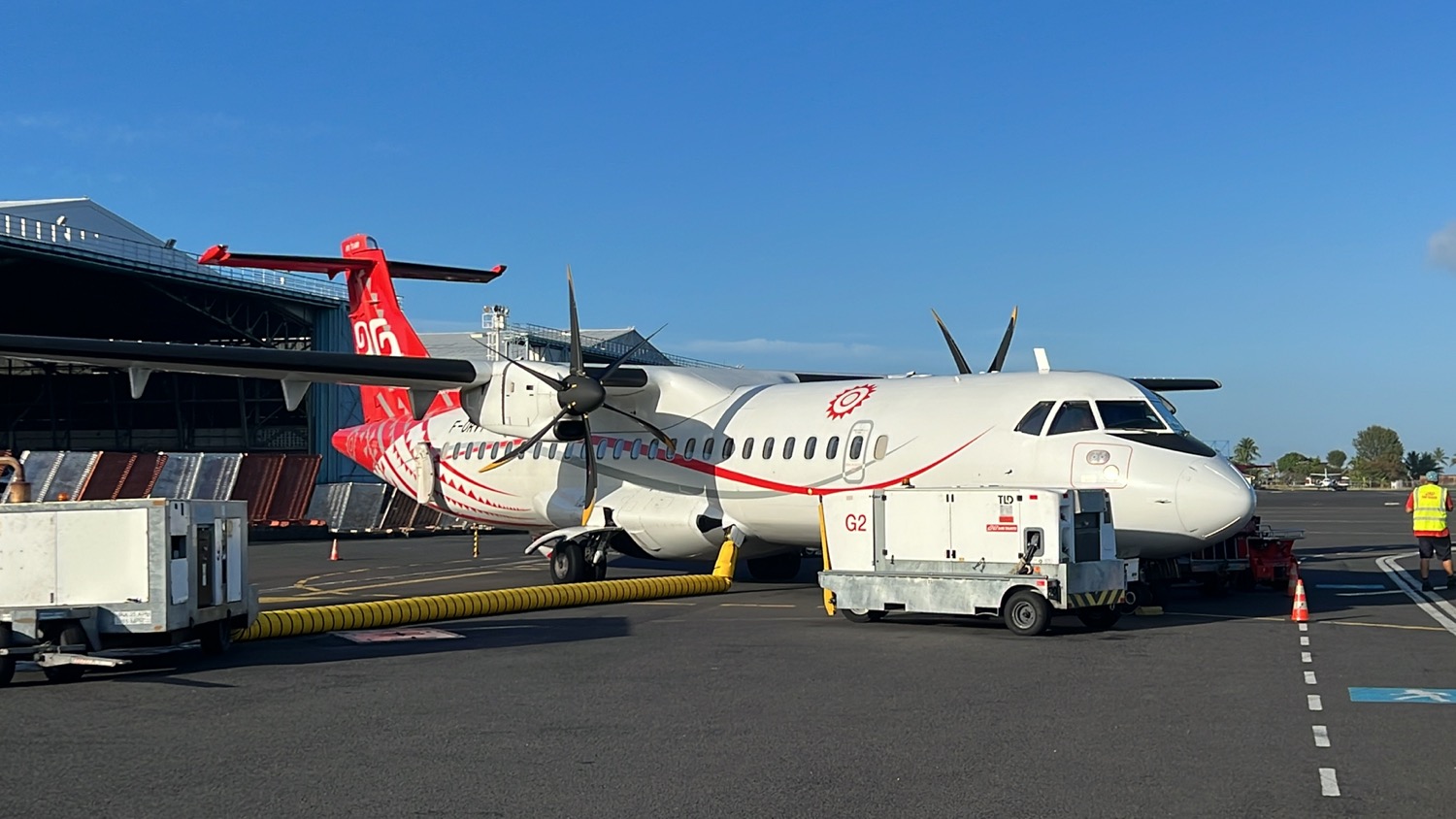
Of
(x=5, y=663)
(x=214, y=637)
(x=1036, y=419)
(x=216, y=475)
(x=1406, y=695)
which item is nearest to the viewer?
(x=1406, y=695)

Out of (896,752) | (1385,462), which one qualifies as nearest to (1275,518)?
(896,752)

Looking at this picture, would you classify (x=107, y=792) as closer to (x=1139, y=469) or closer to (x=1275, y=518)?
(x=1139, y=469)

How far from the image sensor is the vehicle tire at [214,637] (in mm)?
12781

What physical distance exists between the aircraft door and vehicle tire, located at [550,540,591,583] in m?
5.22

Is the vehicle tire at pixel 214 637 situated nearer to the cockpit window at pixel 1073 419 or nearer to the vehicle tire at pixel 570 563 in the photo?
the vehicle tire at pixel 570 563

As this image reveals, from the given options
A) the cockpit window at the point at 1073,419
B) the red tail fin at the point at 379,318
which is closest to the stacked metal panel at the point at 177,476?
the red tail fin at the point at 379,318

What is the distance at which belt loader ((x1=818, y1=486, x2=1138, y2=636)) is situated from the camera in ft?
45.6

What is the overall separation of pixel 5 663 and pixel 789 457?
11051 mm

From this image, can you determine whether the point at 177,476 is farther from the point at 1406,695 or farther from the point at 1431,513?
the point at 1406,695

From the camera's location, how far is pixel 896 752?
26.4 feet

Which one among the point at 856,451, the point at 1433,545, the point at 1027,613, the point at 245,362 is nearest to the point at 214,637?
the point at 245,362

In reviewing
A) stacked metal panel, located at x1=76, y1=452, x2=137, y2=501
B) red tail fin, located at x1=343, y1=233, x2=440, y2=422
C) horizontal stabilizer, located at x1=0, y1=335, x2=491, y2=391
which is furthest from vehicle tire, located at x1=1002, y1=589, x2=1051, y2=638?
stacked metal panel, located at x1=76, y1=452, x2=137, y2=501

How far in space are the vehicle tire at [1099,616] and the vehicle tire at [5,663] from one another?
Answer: 10.7 meters

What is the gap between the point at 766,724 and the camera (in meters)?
9.02
